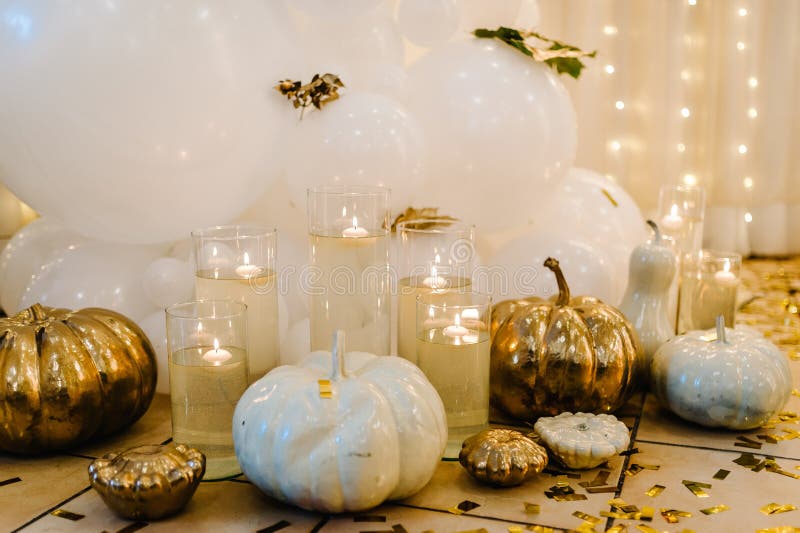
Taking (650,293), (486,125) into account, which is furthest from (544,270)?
(486,125)

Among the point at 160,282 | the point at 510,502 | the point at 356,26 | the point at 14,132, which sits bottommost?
the point at 510,502

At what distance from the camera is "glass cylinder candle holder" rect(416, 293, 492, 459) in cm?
140

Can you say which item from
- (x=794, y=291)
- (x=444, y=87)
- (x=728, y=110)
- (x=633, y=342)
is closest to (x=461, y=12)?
(x=444, y=87)

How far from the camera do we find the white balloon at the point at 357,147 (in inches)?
65.6

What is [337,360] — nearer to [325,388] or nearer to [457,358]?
[325,388]

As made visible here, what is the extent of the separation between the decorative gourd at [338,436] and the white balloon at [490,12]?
3.49 ft

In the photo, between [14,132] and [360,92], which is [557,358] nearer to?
[360,92]

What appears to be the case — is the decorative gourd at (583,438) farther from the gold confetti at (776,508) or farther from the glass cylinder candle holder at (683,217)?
the glass cylinder candle holder at (683,217)

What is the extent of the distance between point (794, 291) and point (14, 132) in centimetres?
247

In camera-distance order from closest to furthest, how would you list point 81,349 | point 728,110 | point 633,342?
point 81,349 < point 633,342 < point 728,110

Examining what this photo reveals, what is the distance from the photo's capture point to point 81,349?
4.68ft

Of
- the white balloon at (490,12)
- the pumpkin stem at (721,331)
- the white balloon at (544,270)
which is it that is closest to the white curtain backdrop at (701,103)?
the white balloon at (490,12)

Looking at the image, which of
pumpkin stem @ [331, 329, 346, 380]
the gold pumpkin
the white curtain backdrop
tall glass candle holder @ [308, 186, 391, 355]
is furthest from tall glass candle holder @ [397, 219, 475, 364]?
the white curtain backdrop

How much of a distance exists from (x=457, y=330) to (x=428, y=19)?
78cm
